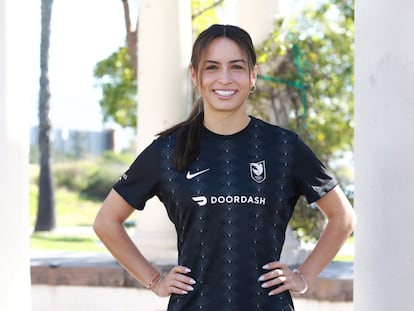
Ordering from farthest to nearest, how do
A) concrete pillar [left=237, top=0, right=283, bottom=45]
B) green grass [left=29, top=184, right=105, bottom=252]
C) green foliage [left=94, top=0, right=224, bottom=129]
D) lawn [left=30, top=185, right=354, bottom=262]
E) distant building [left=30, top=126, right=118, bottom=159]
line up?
1. distant building [left=30, top=126, right=118, bottom=159]
2. green grass [left=29, top=184, right=105, bottom=252]
3. lawn [left=30, top=185, right=354, bottom=262]
4. green foliage [left=94, top=0, right=224, bottom=129]
5. concrete pillar [left=237, top=0, right=283, bottom=45]

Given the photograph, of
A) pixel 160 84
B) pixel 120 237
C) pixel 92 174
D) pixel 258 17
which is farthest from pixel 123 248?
pixel 92 174

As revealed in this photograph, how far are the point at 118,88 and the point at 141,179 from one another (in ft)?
49.8

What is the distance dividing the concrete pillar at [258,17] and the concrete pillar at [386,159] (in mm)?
3777

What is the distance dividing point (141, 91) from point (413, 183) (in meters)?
Result: 4.06

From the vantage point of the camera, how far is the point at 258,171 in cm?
290

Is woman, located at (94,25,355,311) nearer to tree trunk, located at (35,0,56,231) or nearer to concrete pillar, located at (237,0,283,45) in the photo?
concrete pillar, located at (237,0,283,45)

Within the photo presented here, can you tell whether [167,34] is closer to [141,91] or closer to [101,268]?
[141,91]

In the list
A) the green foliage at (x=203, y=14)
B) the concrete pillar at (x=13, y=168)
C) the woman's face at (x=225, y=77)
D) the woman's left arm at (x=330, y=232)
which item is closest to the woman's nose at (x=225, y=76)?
the woman's face at (x=225, y=77)

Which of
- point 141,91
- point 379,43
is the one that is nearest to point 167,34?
point 141,91

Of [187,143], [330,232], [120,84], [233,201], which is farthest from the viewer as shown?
[120,84]

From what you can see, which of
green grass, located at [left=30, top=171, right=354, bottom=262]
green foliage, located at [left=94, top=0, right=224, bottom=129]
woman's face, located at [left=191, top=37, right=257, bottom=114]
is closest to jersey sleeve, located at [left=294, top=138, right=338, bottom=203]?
woman's face, located at [left=191, top=37, right=257, bottom=114]

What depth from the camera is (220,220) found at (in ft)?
9.32

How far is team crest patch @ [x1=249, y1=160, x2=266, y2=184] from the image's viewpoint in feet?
9.46

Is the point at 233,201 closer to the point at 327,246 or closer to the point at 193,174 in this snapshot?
the point at 193,174
